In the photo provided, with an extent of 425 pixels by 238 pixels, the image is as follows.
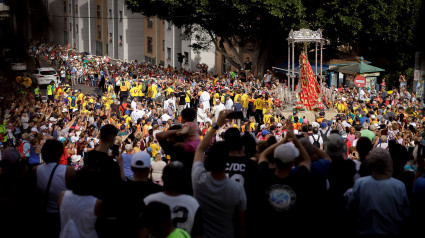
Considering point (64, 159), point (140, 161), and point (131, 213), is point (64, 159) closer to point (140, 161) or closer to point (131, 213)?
point (140, 161)

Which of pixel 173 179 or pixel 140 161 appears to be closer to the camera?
pixel 173 179

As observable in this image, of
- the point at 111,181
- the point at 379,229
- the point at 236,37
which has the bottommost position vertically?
the point at 379,229

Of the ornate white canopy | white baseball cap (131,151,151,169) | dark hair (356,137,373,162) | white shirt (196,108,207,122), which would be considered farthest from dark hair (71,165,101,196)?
the ornate white canopy

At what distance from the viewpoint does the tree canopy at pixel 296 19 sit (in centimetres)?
2942

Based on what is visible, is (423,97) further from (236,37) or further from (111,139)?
(111,139)

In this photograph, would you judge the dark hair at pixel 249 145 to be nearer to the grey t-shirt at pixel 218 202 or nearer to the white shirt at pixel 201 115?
the grey t-shirt at pixel 218 202

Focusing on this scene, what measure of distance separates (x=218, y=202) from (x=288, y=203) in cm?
61

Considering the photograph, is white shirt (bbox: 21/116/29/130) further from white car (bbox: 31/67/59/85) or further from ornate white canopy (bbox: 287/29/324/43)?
white car (bbox: 31/67/59/85)

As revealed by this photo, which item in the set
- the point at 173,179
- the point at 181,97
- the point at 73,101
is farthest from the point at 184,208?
the point at 181,97

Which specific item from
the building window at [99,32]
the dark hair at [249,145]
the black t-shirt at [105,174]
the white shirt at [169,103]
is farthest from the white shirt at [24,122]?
the building window at [99,32]

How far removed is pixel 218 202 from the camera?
498cm

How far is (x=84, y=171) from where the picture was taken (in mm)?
5000

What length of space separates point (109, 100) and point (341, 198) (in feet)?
61.8

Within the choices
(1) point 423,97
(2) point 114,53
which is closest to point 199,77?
(1) point 423,97
